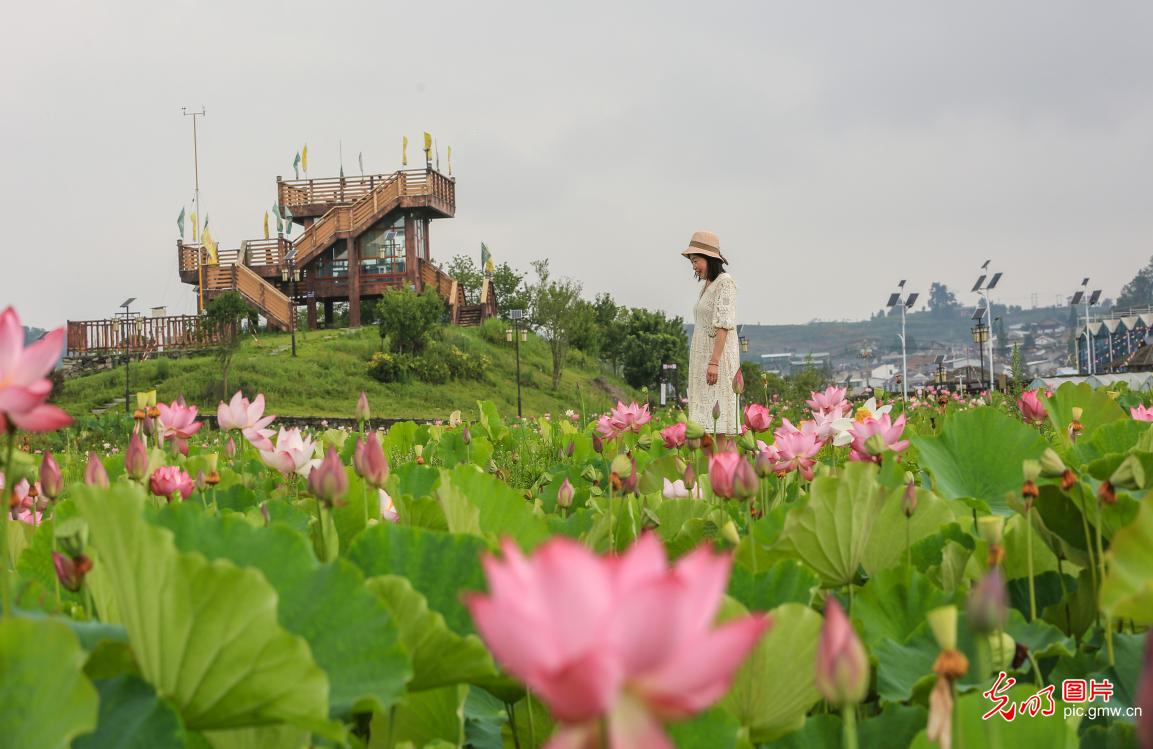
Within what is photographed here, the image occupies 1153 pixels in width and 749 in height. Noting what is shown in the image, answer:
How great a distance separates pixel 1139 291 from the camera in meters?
156

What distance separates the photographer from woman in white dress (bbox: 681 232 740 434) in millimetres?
5336

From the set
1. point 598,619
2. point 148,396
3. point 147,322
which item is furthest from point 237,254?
point 598,619

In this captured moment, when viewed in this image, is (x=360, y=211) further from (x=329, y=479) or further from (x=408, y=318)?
(x=329, y=479)

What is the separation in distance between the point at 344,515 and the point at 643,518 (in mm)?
407

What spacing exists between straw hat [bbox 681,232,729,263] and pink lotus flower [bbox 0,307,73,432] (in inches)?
193

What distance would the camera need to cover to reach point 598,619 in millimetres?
370

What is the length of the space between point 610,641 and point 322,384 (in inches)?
879

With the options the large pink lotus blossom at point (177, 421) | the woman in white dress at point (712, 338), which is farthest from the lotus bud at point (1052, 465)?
the woman in white dress at point (712, 338)

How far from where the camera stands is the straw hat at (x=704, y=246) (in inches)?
215

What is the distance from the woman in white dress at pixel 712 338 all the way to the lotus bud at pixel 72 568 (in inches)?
178

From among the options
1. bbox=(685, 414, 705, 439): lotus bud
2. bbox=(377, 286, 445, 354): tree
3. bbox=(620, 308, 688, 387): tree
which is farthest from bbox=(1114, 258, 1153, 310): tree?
bbox=(685, 414, 705, 439): lotus bud

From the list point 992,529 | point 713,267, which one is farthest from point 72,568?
point 713,267

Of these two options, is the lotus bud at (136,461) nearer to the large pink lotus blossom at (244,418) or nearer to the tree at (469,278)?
the large pink lotus blossom at (244,418)

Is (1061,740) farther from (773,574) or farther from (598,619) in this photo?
(598,619)
